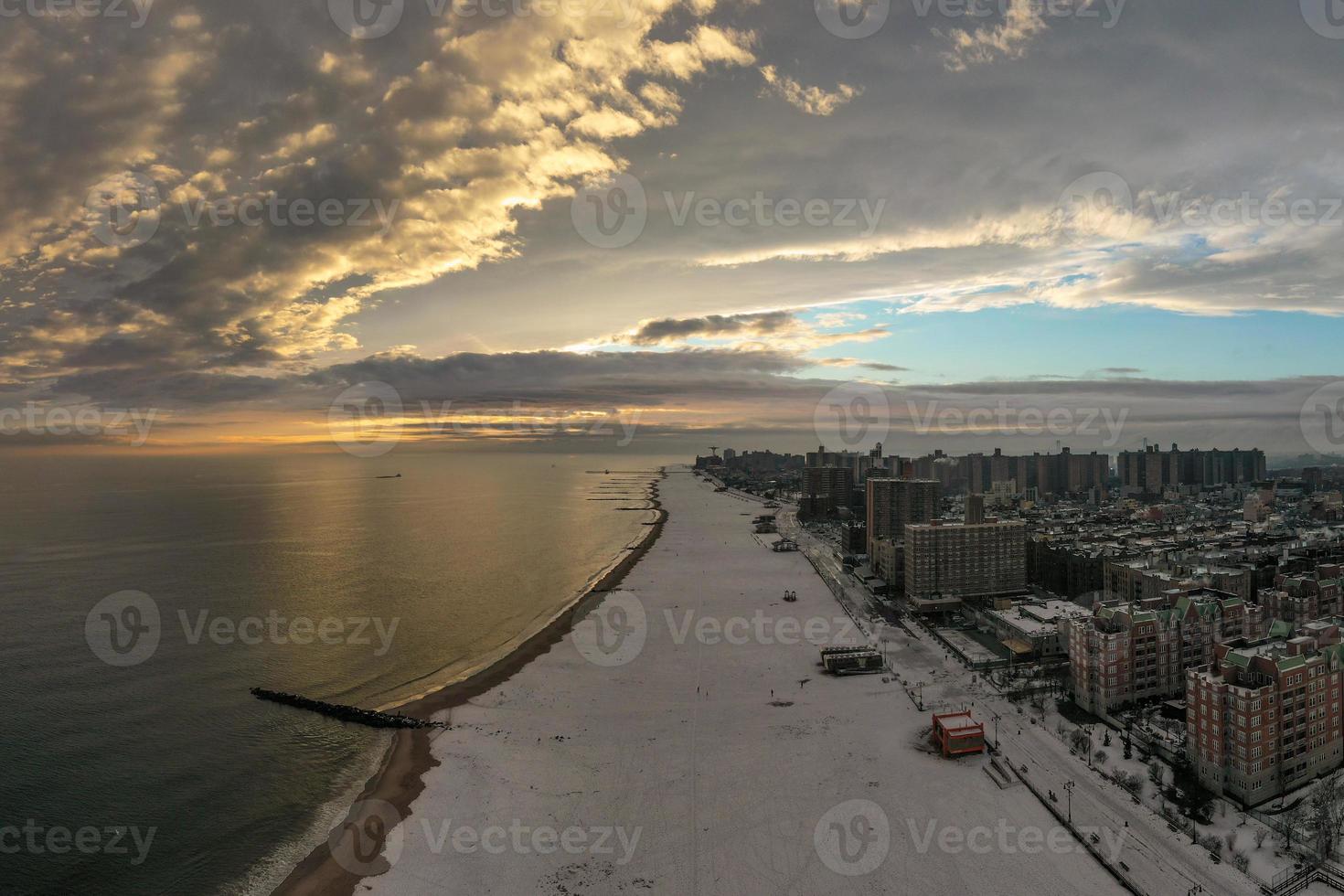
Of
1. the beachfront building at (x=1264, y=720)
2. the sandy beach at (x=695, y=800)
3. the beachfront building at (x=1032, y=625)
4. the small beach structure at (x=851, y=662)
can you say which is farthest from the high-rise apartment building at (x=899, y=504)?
the beachfront building at (x=1264, y=720)

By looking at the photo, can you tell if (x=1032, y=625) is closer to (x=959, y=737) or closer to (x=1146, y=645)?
(x=1146, y=645)

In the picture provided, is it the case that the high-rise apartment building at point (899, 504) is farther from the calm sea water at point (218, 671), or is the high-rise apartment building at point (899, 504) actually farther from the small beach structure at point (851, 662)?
the small beach structure at point (851, 662)

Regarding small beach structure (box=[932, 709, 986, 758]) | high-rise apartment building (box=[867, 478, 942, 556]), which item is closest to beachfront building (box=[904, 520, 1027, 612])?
high-rise apartment building (box=[867, 478, 942, 556])

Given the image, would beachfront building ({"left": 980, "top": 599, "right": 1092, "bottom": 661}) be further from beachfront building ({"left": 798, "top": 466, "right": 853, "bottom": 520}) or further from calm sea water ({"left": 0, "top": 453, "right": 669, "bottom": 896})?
beachfront building ({"left": 798, "top": 466, "right": 853, "bottom": 520})

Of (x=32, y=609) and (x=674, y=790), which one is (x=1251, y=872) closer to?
(x=674, y=790)

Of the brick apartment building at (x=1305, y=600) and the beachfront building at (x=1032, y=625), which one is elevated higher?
the brick apartment building at (x=1305, y=600)

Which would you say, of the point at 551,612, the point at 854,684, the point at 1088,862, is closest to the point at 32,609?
the point at 551,612
